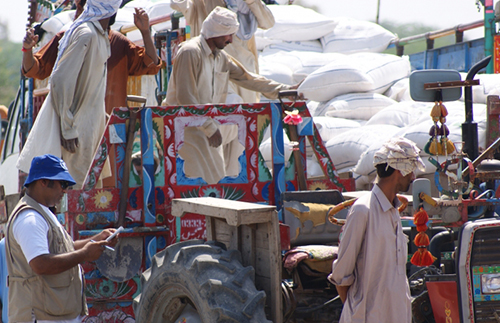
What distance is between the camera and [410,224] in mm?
3770

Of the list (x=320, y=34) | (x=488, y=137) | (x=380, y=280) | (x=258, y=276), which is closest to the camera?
(x=380, y=280)

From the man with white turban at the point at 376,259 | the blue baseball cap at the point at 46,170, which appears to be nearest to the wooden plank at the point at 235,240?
the man with white turban at the point at 376,259

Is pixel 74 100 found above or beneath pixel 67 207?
above

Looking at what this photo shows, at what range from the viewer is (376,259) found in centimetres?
292

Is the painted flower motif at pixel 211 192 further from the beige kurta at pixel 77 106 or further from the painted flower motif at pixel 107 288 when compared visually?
the beige kurta at pixel 77 106

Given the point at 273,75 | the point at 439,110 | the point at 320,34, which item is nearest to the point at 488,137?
the point at 439,110

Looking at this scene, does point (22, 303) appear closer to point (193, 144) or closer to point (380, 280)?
point (380, 280)

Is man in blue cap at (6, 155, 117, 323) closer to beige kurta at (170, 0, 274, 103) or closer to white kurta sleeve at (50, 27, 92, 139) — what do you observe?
white kurta sleeve at (50, 27, 92, 139)

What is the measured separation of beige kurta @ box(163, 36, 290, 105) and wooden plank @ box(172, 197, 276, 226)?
165 cm

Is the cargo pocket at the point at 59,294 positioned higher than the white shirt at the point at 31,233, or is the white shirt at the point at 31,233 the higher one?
the white shirt at the point at 31,233

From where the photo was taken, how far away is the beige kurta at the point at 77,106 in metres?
5.41

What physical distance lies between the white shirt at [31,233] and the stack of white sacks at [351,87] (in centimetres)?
267

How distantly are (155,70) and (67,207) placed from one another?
6.94 feet

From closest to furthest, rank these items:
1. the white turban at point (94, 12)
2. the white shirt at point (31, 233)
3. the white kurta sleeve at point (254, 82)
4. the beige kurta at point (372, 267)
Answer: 1. the beige kurta at point (372, 267)
2. the white shirt at point (31, 233)
3. the white turban at point (94, 12)
4. the white kurta sleeve at point (254, 82)
